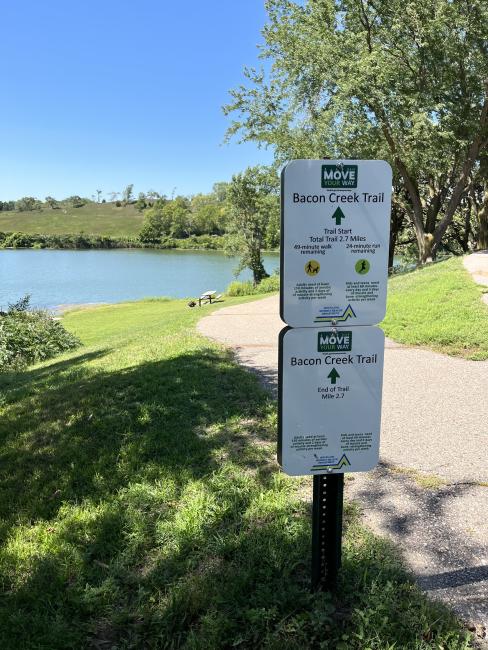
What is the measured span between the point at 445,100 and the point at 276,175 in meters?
8.72

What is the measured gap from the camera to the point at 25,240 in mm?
128875

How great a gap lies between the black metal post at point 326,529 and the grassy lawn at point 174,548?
93 mm

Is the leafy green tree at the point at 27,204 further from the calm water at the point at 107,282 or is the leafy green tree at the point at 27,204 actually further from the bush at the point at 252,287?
the bush at the point at 252,287

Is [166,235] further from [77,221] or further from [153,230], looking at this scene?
[77,221]

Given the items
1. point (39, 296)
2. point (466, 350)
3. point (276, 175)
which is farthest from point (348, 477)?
point (39, 296)

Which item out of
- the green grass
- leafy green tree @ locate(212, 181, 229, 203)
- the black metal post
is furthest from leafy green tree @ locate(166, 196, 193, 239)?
the black metal post

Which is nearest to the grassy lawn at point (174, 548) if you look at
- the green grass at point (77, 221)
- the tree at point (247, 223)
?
the tree at point (247, 223)

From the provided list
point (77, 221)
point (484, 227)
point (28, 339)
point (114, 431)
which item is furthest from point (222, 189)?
point (77, 221)

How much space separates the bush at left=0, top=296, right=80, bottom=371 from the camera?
11781 millimetres

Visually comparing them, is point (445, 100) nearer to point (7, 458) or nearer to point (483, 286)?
point (483, 286)

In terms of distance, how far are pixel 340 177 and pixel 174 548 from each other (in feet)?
6.98

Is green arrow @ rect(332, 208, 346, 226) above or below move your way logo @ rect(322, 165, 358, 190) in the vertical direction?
below

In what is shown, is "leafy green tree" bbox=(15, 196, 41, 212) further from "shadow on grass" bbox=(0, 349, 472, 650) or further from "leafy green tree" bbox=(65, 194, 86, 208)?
"shadow on grass" bbox=(0, 349, 472, 650)

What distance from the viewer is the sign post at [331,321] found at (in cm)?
201
